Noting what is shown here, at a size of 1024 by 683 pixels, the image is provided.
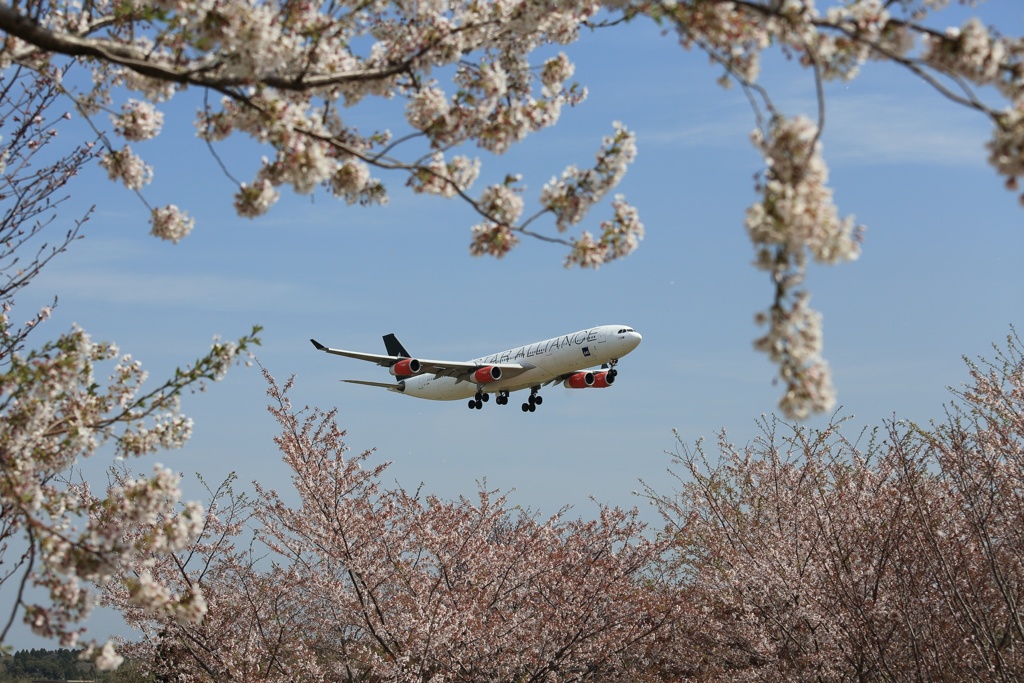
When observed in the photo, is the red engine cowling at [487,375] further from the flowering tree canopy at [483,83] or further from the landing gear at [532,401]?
the flowering tree canopy at [483,83]

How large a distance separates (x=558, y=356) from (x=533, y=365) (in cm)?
173

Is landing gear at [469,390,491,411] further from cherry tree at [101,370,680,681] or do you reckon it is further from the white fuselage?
cherry tree at [101,370,680,681]

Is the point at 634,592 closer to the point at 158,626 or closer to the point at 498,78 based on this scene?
the point at 158,626

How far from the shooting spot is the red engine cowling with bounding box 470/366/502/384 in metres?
39.7

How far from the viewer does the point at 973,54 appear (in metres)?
5.29

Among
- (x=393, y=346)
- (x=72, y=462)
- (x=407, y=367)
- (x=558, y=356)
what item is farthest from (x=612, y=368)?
(x=72, y=462)

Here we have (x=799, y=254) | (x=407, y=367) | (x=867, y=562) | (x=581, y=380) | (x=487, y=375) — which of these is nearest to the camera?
(x=799, y=254)

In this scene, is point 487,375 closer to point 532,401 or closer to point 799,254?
point 532,401

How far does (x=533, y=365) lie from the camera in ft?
132

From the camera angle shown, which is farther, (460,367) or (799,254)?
(460,367)

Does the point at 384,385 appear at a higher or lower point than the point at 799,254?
higher

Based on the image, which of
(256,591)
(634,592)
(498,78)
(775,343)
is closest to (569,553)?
(634,592)

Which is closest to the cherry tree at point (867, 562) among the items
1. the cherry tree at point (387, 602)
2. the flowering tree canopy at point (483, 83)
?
the cherry tree at point (387, 602)

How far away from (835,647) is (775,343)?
10643 mm
